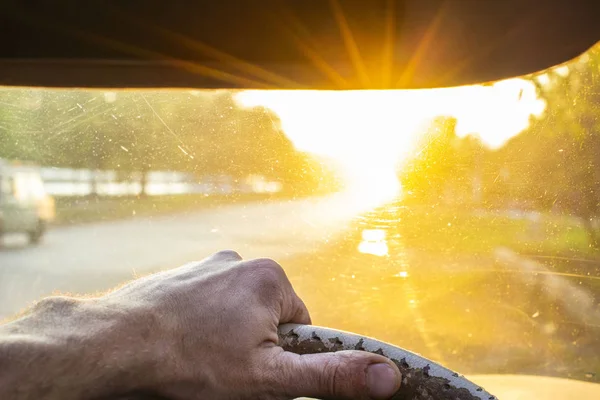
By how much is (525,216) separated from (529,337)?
49 cm

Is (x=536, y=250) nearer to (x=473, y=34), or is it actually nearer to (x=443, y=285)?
(x=443, y=285)

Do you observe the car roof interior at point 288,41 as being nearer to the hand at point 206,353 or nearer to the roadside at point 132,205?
the roadside at point 132,205

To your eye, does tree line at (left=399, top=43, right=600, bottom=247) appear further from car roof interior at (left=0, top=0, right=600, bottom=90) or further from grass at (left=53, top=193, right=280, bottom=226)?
grass at (left=53, top=193, right=280, bottom=226)

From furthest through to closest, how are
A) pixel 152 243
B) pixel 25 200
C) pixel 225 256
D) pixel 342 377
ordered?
pixel 25 200 → pixel 152 243 → pixel 225 256 → pixel 342 377

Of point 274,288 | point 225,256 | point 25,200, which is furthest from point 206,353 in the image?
point 25,200

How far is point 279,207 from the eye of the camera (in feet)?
8.04

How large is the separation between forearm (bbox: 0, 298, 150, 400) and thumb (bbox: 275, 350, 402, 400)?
369mm

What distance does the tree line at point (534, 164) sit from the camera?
2.14m

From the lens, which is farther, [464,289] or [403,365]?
[464,289]

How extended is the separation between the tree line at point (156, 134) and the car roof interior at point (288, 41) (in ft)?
0.43

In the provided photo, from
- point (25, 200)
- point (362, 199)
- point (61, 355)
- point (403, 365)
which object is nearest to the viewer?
point (61, 355)

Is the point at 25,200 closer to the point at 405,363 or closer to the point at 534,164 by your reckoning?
the point at 405,363

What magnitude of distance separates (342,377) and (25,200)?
190cm

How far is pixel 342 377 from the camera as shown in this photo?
4.71 feet
